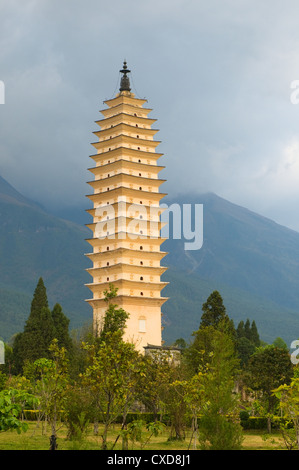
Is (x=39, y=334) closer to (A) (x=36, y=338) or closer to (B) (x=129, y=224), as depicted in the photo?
(A) (x=36, y=338)

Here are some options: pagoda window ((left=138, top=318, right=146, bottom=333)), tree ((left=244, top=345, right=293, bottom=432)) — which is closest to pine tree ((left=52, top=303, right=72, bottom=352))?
pagoda window ((left=138, top=318, right=146, bottom=333))

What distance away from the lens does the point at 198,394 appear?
2322 cm

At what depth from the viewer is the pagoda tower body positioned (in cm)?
5328

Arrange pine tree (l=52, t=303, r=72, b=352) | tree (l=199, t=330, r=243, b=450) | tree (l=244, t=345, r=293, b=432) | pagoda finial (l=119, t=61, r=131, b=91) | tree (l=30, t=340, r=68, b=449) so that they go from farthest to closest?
Answer: pagoda finial (l=119, t=61, r=131, b=91) → pine tree (l=52, t=303, r=72, b=352) → tree (l=244, t=345, r=293, b=432) → tree (l=30, t=340, r=68, b=449) → tree (l=199, t=330, r=243, b=450)

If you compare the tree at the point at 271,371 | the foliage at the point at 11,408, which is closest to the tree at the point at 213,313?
the tree at the point at 271,371

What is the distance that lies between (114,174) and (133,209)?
4.41 meters

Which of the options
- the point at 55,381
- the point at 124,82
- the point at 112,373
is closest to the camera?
the point at 112,373

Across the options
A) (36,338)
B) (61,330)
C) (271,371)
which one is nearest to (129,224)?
(61,330)

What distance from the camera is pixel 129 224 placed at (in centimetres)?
5491

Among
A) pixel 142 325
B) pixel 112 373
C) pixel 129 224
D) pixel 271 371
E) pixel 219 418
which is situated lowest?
pixel 219 418

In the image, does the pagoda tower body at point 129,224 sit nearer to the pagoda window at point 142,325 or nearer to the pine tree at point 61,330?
the pagoda window at point 142,325

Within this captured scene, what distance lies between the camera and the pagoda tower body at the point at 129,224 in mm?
53281

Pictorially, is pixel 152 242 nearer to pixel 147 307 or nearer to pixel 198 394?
pixel 147 307

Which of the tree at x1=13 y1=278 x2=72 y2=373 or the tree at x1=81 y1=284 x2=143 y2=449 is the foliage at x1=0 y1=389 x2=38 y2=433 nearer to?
the tree at x1=81 y1=284 x2=143 y2=449
